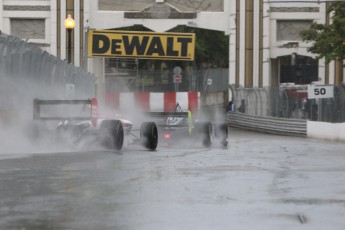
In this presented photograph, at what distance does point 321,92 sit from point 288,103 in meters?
4.25

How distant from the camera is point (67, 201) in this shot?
902cm

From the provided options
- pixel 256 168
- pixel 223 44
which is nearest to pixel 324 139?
pixel 256 168

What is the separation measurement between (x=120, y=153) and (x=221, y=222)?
9.84 meters

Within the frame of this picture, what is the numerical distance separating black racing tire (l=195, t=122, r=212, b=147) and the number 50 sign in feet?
38.7

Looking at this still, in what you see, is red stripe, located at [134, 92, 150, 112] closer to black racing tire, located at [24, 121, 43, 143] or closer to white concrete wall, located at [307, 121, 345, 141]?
white concrete wall, located at [307, 121, 345, 141]

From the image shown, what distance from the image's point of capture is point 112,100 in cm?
3284

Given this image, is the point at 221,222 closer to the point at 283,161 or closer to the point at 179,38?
the point at 283,161

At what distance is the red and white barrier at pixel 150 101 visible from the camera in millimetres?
32312

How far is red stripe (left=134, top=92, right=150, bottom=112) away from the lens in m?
32.3

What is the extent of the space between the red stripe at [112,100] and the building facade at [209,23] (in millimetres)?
12924

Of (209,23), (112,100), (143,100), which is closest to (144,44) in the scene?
(143,100)

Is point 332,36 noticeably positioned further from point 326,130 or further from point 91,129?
point 91,129

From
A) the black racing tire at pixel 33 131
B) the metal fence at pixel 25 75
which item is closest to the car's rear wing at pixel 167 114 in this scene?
the metal fence at pixel 25 75

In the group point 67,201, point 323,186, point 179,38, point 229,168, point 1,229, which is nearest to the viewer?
point 1,229
